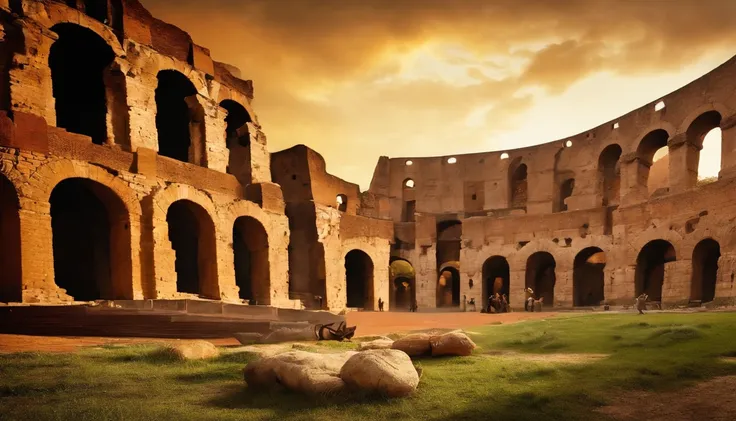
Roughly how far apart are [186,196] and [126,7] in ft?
21.3

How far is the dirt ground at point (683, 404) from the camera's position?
4.11 meters

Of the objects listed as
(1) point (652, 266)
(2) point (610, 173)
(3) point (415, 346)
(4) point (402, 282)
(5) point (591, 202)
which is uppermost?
(2) point (610, 173)

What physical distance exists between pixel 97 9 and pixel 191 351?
1353 cm

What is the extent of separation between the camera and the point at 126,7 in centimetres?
1559

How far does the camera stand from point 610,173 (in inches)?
1136

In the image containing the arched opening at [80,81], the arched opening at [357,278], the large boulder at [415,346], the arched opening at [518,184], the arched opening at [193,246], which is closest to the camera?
the large boulder at [415,346]

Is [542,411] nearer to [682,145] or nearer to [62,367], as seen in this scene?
[62,367]

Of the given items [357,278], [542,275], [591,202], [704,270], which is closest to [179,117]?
[357,278]

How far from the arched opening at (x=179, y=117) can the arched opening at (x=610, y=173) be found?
22.4m

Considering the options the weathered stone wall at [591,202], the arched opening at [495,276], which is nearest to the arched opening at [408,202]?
the weathered stone wall at [591,202]

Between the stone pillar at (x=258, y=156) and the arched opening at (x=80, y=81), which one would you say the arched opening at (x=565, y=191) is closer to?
the stone pillar at (x=258, y=156)

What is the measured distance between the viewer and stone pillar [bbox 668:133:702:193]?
21.3 meters

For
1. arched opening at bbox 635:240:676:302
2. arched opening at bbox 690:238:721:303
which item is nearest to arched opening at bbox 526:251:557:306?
arched opening at bbox 635:240:676:302

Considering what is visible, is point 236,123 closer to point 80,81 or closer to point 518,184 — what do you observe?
point 80,81
